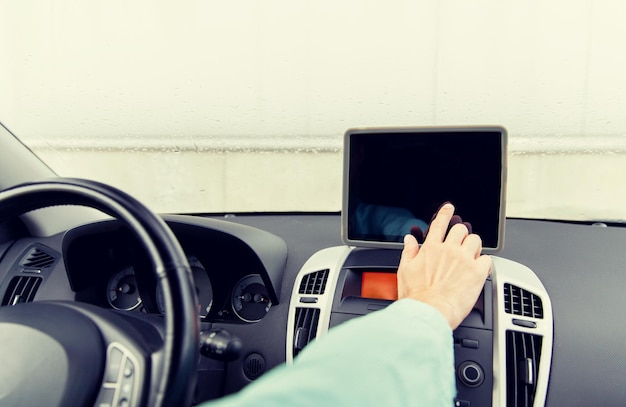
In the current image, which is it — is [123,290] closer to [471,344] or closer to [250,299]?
[250,299]

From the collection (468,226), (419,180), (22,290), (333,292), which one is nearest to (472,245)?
(468,226)

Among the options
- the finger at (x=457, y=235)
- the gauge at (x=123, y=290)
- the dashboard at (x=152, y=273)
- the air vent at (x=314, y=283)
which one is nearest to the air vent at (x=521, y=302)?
the finger at (x=457, y=235)

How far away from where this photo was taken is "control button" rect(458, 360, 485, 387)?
1249 mm

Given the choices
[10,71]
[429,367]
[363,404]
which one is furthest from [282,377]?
[10,71]

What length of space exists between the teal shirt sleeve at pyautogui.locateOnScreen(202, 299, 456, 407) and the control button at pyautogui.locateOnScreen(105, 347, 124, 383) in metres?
0.33

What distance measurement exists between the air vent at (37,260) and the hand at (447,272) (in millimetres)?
1167

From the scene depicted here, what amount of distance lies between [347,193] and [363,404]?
2.94 ft

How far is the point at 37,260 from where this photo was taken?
1688mm

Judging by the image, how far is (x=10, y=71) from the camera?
101 inches

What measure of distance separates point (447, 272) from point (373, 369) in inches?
16.9

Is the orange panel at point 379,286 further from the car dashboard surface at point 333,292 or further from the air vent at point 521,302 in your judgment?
the air vent at point 521,302

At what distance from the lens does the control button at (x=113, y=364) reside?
85 cm

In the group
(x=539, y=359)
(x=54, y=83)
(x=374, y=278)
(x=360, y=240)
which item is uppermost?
(x=54, y=83)

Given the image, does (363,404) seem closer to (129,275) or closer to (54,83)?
(129,275)
